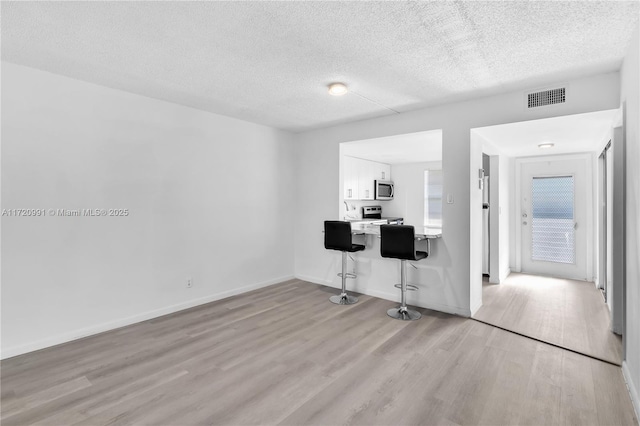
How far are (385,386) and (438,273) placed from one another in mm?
2017

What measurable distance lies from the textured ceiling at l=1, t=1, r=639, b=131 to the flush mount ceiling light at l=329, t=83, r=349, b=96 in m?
0.07

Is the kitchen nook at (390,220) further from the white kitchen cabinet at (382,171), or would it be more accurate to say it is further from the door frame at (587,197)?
the door frame at (587,197)

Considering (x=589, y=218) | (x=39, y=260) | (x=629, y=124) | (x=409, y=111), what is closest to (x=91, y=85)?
(x=39, y=260)

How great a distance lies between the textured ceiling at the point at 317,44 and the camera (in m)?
2.03

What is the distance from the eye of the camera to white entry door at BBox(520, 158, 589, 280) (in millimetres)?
5566

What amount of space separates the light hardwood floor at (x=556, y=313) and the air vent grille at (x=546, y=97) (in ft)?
7.79

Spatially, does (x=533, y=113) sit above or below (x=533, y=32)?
below

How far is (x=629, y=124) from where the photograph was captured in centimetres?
240

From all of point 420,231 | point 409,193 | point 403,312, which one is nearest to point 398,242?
point 420,231

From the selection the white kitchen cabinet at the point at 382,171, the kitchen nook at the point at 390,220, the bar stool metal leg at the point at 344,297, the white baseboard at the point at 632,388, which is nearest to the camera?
the white baseboard at the point at 632,388

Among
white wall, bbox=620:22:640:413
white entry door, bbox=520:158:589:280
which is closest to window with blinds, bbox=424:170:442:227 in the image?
white entry door, bbox=520:158:589:280

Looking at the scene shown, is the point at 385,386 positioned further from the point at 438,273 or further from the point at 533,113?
the point at 533,113

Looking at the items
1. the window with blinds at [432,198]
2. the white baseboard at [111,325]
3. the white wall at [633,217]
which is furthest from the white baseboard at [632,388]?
the window with blinds at [432,198]

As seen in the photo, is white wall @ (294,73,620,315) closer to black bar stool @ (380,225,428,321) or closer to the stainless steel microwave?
black bar stool @ (380,225,428,321)
